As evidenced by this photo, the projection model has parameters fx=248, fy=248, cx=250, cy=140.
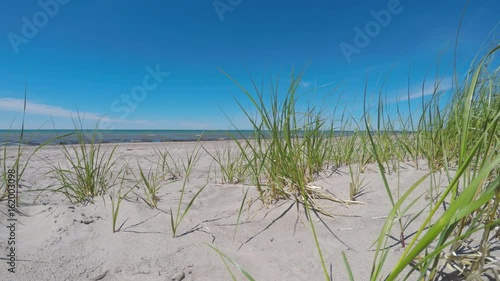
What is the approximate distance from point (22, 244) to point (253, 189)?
1.25 metres

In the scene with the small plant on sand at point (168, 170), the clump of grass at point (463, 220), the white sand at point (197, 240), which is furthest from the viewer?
the small plant on sand at point (168, 170)

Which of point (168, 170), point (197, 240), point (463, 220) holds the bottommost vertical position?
point (197, 240)

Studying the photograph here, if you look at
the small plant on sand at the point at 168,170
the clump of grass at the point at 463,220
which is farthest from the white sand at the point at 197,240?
the small plant on sand at the point at 168,170

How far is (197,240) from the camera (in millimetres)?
1171

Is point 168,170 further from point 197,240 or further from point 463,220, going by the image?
point 463,220

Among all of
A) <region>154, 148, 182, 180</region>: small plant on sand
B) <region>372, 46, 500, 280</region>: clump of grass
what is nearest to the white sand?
<region>372, 46, 500, 280</region>: clump of grass

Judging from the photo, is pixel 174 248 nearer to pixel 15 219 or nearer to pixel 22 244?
pixel 22 244

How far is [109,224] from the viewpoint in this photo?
135 cm

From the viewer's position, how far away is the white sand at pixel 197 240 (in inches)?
37.9

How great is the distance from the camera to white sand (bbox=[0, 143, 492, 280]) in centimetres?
96

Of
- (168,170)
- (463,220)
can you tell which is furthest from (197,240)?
(168,170)

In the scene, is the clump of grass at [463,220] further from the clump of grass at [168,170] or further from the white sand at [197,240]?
the clump of grass at [168,170]

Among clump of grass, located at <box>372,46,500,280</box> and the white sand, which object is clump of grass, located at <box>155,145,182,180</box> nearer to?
the white sand

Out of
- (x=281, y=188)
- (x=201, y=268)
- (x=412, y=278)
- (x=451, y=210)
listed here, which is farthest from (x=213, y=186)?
(x=451, y=210)
